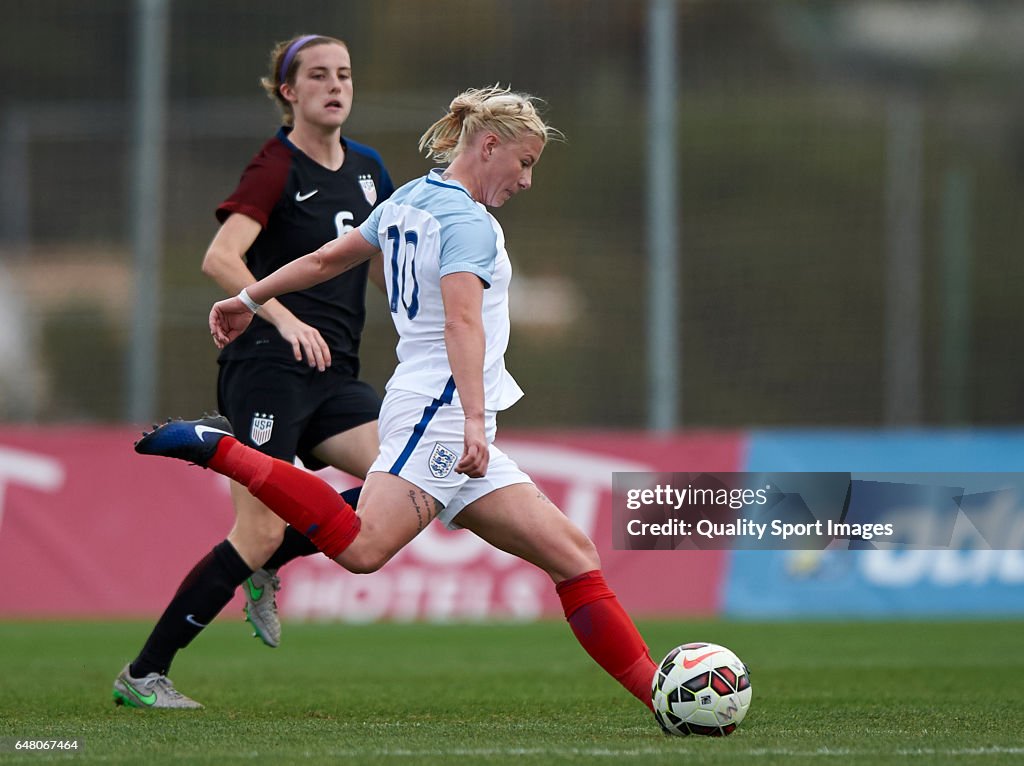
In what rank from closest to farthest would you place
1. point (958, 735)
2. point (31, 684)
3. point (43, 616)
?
1. point (958, 735)
2. point (31, 684)
3. point (43, 616)

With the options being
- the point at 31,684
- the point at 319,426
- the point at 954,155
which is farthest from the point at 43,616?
the point at 954,155

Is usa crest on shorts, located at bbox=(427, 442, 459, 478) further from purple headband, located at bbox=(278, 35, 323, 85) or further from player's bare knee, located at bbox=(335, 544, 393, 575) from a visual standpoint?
purple headband, located at bbox=(278, 35, 323, 85)

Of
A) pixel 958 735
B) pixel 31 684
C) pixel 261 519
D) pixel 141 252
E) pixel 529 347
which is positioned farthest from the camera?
pixel 529 347

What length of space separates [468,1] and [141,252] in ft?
12.9

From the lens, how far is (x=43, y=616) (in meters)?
12.0

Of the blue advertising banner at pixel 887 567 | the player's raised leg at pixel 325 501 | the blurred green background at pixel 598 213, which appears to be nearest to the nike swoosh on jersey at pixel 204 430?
the player's raised leg at pixel 325 501

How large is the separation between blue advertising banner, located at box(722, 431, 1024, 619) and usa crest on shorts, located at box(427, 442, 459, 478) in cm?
706

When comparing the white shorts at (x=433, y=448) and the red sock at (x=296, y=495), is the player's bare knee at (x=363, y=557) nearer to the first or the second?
the red sock at (x=296, y=495)

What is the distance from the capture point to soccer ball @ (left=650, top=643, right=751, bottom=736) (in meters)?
5.07

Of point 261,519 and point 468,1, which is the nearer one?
point 261,519

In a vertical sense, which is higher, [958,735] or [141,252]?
[141,252]

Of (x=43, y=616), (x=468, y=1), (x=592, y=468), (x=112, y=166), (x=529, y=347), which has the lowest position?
(x=43, y=616)

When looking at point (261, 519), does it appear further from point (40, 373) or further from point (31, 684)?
point (40, 373)

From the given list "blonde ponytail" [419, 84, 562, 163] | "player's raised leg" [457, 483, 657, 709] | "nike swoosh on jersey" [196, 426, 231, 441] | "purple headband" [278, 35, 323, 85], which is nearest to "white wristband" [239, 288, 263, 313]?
"nike swoosh on jersey" [196, 426, 231, 441]
